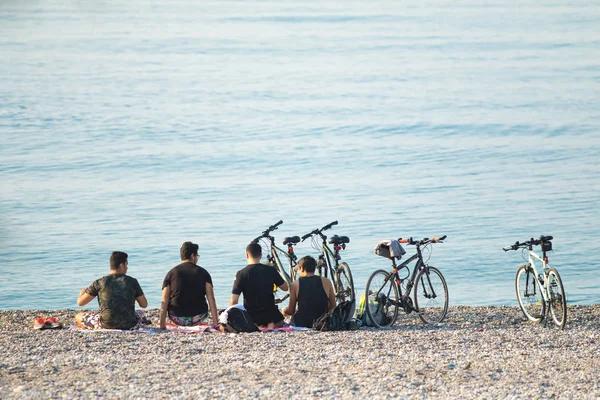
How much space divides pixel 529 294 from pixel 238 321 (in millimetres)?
3528

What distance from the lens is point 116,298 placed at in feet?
31.4

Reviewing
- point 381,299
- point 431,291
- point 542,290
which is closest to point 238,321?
point 381,299

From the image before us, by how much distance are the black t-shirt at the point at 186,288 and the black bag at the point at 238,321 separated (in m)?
0.54

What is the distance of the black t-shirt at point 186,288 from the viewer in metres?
9.89

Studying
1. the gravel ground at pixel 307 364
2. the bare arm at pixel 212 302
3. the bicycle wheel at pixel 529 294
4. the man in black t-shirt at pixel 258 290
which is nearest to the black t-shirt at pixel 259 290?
the man in black t-shirt at pixel 258 290

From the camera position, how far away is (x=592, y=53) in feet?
217

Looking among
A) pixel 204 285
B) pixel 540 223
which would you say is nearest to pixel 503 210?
pixel 540 223

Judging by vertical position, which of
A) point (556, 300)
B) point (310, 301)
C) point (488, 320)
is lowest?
point (488, 320)

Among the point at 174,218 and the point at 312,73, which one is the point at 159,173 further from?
the point at 312,73

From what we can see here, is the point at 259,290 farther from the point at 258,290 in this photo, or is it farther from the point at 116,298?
the point at 116,298

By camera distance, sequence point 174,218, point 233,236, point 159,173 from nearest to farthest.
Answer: point 233,236 < point 174,218 < point 159,173

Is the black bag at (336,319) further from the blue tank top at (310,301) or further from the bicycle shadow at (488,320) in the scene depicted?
the bicycle shadow at (488,320)

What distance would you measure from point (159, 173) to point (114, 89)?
2632 centimetres

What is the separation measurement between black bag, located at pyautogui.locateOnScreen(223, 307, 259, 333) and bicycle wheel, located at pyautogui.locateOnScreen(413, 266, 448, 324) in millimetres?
1953
